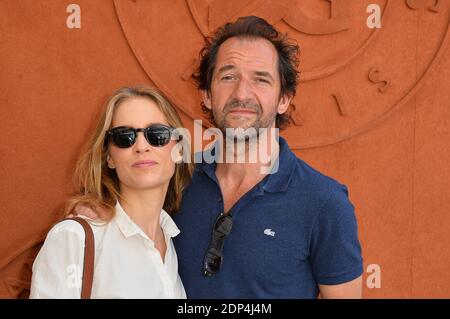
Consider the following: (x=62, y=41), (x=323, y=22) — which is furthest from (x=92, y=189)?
(x=323, y=22)

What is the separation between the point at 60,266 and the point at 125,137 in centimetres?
51

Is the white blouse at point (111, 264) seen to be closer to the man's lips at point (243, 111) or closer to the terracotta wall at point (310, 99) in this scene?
the man's lips at point (243, 111)

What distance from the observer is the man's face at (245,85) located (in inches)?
82.0

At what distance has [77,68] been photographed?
114 inches

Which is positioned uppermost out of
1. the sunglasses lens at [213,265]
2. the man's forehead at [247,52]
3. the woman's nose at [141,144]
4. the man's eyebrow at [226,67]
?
the man's forehead at [247,52]

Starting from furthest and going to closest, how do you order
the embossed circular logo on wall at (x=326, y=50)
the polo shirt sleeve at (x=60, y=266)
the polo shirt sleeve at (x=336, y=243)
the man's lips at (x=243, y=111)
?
1. the embossed circular logo on wall at (x=326, y=50)
2. the man's lips at (x=243, y=111)
3. the polo shirt sleeve at (x=336, y=243)
4. the polo shirt sleeve at (x=60, y=266)

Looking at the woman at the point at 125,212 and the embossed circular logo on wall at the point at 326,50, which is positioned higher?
the embossed circular logo on wall at the point at 326,50

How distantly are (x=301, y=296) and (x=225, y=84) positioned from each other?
90cm

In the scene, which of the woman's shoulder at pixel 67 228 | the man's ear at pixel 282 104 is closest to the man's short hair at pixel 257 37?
the man's ear at pixel 282 104

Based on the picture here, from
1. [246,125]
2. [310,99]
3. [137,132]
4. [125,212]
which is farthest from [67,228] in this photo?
[310,99]

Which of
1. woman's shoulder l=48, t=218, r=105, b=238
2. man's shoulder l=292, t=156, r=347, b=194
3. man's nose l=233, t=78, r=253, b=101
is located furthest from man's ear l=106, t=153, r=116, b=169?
man's shoulder l=292, t=156, r=347, b=194

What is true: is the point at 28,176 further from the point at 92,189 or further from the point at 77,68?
the point at 92,189

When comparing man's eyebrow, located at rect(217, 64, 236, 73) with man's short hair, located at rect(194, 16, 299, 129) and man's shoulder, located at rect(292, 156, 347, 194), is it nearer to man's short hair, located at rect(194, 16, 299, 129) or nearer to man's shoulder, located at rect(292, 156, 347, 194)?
man's short hair, located at rect(194, 16, 299, 129)
